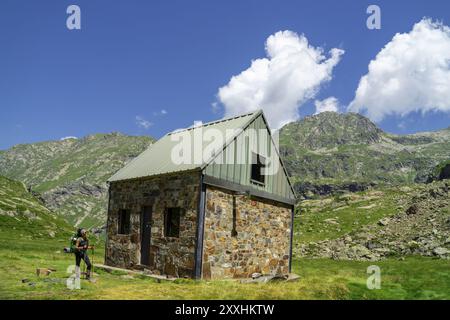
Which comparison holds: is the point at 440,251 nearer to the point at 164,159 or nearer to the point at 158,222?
the point at 164,159

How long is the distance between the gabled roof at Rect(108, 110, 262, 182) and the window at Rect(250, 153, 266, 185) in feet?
6.73

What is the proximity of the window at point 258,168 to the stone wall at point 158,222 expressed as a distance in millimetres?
4293

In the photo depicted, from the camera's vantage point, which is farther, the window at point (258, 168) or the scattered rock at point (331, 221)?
the scattered rock at point (331, 221)

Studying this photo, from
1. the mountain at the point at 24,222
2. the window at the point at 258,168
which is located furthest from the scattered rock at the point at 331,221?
the window at the point at 258,168

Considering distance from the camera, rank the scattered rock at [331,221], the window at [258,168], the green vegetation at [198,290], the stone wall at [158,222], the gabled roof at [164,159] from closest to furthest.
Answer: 1. the green vegetation at [198,290]
2. the stone wall at [158,222]
3. the gabled roof at [164,159]
4. the window at [258,168]
5. the scattered rock at [331,221]

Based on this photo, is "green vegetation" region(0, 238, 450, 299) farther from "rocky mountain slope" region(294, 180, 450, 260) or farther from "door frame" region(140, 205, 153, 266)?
"rocky mountain slope" region(294, 180, 450, 260)

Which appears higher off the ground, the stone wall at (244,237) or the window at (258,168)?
the window at (258,168)

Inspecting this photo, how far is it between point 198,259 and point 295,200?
9.53 m

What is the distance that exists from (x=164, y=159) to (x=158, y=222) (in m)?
3.81

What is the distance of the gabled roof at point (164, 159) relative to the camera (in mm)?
19041

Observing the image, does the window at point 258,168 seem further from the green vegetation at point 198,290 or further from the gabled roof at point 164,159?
the green vegetation at point 198,290

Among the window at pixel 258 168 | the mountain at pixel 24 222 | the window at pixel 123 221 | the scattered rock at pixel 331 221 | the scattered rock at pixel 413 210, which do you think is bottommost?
the mountain at pixel 24 222

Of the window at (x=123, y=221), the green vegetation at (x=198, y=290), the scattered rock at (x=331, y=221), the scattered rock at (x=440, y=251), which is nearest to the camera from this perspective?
the green vegetation at (x=198, y=290)
